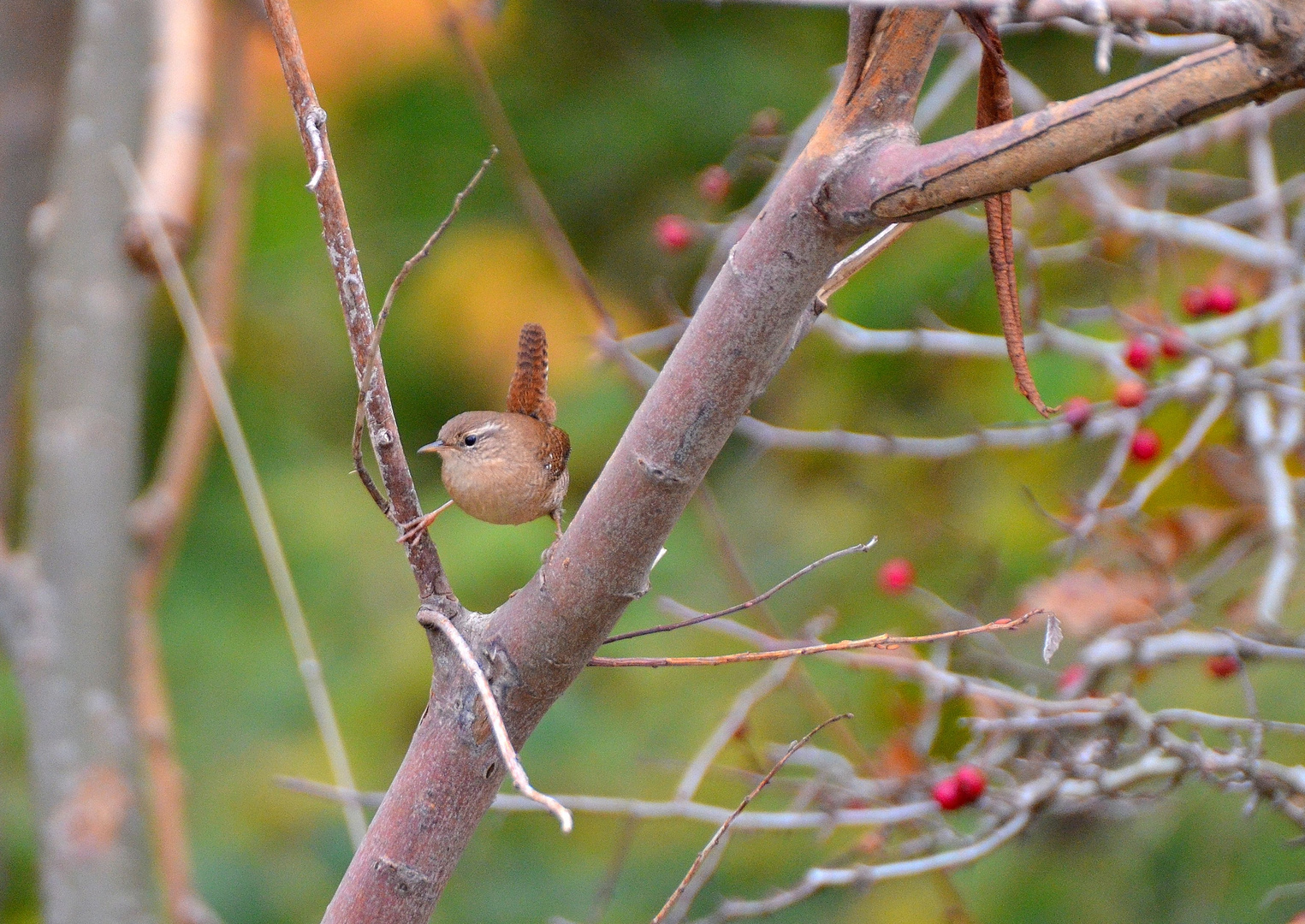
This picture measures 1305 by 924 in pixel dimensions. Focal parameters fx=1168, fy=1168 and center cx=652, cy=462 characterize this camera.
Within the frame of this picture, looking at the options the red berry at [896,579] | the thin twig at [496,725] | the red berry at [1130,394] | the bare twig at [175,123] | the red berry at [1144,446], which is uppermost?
the bare twig at [175,123]

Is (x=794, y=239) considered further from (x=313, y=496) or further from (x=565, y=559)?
(x=313, y=496)

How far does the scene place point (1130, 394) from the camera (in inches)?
91.3

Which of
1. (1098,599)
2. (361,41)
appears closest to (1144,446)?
(1098,599)

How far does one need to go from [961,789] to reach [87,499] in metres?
1.78

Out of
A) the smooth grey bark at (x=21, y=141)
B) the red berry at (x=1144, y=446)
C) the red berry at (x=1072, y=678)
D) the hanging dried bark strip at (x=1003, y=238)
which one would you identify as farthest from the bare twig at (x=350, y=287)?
the smooth grey bark at (x=21, y=141)

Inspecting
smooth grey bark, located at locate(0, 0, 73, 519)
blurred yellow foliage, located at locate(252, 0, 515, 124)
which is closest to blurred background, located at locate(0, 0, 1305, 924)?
blurred yellow foliage, located at locate(252, 0, 515, 124)

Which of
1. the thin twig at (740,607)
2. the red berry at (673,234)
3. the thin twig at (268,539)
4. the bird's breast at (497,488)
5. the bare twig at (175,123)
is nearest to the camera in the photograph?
the thin twig at (740,607)

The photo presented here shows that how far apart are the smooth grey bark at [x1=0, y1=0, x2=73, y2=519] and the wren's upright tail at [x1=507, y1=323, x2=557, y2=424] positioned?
5.46ft

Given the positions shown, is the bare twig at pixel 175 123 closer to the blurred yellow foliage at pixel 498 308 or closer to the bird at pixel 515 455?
the bird at pixel 515 455

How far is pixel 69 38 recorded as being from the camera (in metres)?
3.37

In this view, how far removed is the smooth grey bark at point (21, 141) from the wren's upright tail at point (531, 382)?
167 cm

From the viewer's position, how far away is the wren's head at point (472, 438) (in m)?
1.86

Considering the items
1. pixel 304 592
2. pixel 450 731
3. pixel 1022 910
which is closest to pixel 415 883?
pixel 450 731

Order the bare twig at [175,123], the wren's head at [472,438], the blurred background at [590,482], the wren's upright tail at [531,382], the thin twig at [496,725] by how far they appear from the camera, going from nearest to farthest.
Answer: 1. the thin twig at [496,725]
2. the wren's head at [472,438]
3. the wren's upright tail at [531,382]
4. the bare twig at [175,123]
5. the blurred background at [590,482]
